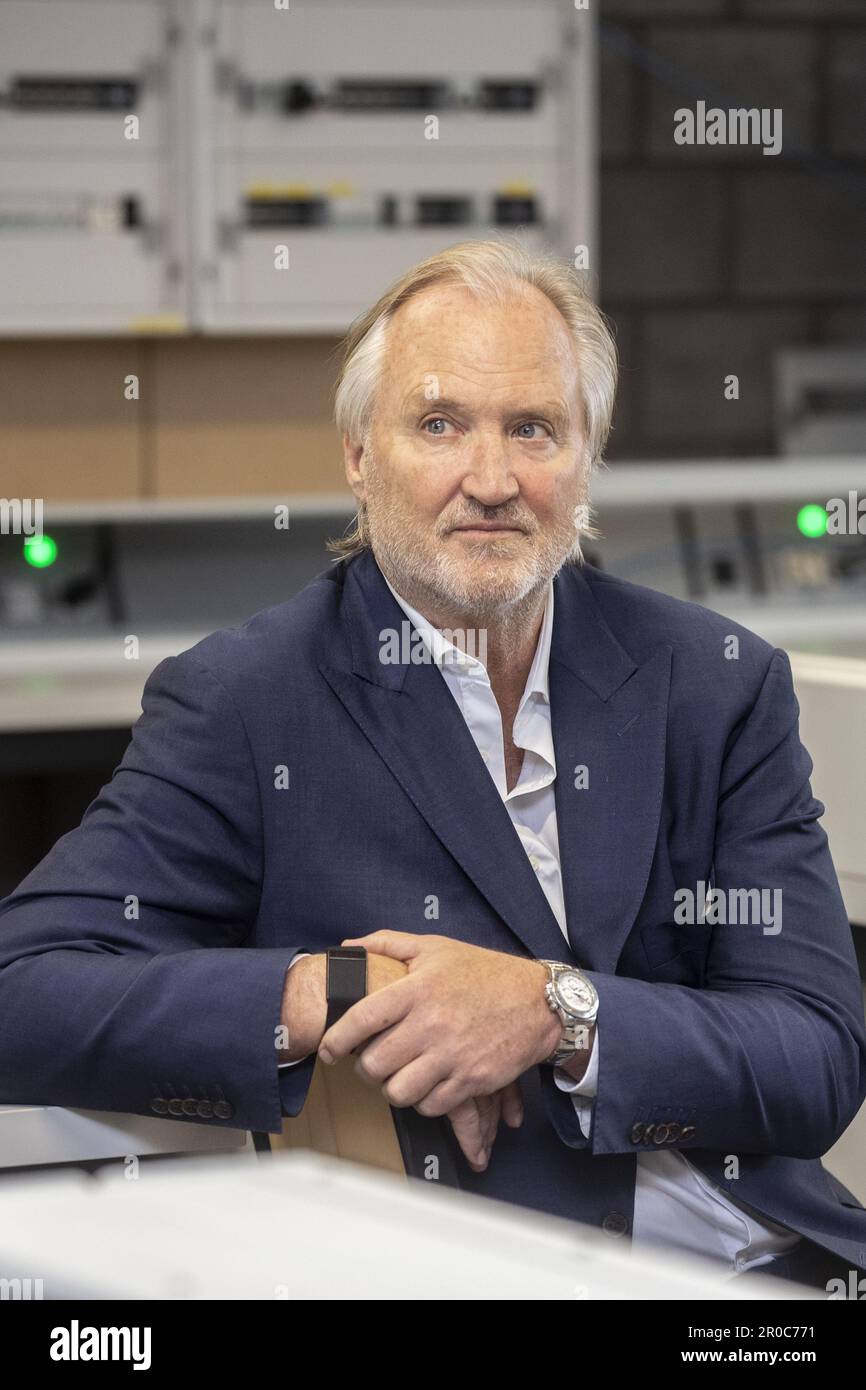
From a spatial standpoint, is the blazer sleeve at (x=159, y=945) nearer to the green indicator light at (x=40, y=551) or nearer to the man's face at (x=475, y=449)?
the man's face at (x=475, y=449)

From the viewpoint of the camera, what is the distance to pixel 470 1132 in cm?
108

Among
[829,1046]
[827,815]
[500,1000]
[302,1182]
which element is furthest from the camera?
[827,815]

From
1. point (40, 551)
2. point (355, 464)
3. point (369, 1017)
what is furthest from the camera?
point (40, 551)

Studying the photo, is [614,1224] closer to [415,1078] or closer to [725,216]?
[415,1078]

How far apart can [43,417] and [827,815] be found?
165 centimetres

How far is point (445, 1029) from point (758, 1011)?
0.23 m

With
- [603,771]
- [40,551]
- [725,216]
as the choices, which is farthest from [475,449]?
[725,216]

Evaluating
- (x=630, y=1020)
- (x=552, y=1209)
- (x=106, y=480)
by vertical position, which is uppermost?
(x=106, y=480)

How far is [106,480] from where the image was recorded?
274cm

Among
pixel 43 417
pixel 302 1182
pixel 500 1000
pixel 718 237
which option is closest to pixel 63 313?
pixel 43 417

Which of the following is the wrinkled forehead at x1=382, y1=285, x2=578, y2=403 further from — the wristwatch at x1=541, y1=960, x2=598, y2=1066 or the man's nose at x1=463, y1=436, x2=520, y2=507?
the wristwatch at x1=541, y1=960, x2=598, y2=1066

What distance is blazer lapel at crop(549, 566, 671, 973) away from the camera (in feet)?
3.88

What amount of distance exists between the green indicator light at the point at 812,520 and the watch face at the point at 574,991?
1.82m
